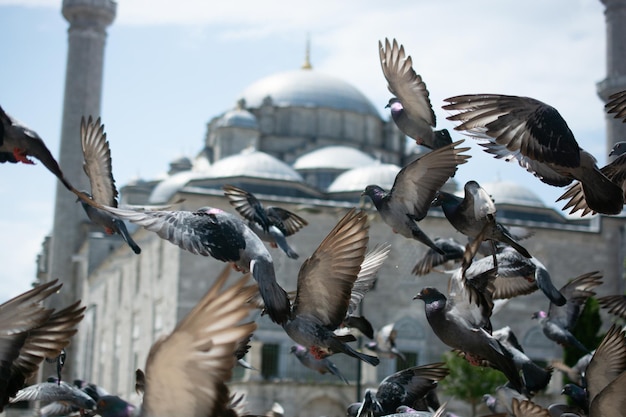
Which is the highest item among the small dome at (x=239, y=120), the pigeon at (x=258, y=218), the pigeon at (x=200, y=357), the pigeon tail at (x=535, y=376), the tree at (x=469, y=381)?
the small dome at (x=239, y=120)

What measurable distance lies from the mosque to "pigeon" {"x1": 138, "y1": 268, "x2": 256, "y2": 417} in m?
15.8

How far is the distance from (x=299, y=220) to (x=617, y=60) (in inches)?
1196

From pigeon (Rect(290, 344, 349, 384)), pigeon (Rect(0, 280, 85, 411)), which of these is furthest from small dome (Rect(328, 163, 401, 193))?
pigeon (Rect(0, 280, 85, 411))

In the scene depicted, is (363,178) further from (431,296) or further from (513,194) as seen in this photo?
(431,296)

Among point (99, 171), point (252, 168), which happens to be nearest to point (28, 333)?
point (99, 171)

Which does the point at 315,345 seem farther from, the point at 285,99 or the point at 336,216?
the point at 285,99

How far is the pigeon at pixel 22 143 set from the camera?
12.3 ft

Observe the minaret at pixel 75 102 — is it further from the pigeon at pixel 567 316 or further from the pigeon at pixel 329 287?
the pigeon at pixel 329 287

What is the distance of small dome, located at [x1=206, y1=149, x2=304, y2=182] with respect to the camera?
1388 inches

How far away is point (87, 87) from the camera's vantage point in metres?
39.1

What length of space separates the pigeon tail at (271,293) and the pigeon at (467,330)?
23.2 inches

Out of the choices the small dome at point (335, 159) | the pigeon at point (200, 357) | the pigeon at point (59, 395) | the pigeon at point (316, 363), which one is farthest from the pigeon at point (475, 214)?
the small dome at point (335, 159)

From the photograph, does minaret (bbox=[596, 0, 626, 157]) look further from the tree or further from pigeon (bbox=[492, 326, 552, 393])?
pigeon (bbox=[492, 326, 552, 393])

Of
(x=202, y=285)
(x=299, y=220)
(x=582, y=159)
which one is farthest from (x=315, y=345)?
(x=202, y=285)
